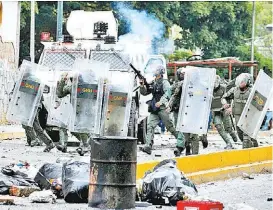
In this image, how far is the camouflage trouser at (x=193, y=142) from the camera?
18.2 metres

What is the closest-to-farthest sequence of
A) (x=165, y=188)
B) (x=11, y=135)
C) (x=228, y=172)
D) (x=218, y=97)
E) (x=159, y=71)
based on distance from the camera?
(x=165, y=188) < (x=228, y=172) < (x=159, y=71) < (x=218, y=97) < (x=11, y=135)

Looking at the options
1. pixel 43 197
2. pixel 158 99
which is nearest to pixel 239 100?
pixel 158 99

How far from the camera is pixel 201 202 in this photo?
33.3ft

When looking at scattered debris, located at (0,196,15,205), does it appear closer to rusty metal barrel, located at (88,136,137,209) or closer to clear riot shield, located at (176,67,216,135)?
rusty metal barrel, located at (88,136,137,209)

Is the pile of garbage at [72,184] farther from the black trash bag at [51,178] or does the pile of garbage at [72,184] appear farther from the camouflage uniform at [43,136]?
the camouflage uniform at [43,136]

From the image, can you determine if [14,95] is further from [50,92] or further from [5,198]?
[5,198]

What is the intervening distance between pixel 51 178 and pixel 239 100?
8.20 m

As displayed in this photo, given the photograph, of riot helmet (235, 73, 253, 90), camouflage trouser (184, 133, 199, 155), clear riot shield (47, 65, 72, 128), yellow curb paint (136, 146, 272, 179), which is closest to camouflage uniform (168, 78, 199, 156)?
camouflage trouser (184, 133, 199, 155)

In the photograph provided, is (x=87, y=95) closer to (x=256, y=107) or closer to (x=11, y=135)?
(x=256, y=107)

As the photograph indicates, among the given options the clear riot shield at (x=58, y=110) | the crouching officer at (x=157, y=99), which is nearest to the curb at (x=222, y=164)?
the crouching officer at (x=157, y=99)

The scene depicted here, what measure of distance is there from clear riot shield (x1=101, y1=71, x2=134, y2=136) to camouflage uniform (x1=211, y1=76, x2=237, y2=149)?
100 inches

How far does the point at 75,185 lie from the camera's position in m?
11.7

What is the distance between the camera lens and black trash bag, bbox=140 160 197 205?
1197 centimetres

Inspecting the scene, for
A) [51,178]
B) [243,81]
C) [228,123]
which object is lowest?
[228,123]
